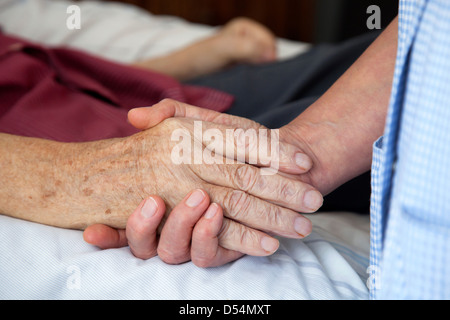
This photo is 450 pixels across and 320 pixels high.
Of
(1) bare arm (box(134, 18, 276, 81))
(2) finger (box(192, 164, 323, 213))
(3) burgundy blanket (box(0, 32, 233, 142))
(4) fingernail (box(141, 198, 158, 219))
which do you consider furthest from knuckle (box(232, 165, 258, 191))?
(1) bare arm (box(134, 18, 276, 81))

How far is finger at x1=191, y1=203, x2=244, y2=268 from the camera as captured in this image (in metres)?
0.51

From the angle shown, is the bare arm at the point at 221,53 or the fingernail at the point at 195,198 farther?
the bare arm at the point at 221,53

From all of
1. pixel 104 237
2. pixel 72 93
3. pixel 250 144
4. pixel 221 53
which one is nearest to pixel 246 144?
pixel 250 144

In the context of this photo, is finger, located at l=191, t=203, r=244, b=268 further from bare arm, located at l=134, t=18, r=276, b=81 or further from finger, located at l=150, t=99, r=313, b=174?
bare arm, located at l=134, t=18, r=276, b=81

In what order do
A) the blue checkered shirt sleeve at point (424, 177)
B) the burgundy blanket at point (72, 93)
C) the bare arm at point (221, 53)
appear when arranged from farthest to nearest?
the bare arm at point (221, 53)
the burgundy blanket at point (72, 93)
the blue checkered shirt sleeve at point (424, 177)

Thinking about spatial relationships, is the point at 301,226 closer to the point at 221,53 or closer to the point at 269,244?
the point at 269,244

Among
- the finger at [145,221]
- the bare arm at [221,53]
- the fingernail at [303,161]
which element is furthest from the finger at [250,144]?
the bare arm at [221,53]

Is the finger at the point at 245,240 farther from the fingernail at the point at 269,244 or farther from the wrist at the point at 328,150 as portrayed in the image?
the wrist at the point at 328,150

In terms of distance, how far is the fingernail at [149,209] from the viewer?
0.52 metres

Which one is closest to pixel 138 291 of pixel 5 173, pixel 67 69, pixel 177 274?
pixel 177 274

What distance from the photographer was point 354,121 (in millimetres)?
581

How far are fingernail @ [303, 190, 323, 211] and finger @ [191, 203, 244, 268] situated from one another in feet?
0.35

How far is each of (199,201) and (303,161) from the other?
0.46ft

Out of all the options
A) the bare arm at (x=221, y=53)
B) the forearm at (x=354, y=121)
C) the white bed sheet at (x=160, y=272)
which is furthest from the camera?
the bare arm at (x=221, y=53)
